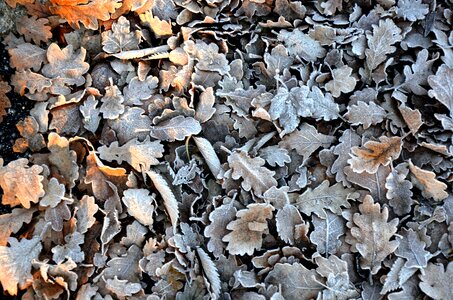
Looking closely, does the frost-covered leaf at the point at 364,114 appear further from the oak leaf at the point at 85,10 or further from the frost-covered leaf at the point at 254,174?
the oak leaf at the point at 85,10

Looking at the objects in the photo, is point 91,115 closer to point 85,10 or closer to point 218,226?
point 85,10

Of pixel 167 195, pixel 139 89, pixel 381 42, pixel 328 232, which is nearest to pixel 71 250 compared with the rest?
pixel 167 195

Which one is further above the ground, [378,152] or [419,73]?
[419,73]

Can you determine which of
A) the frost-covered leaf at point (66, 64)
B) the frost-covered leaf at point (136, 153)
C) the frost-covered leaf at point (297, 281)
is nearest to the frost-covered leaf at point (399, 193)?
the frost-covered leaf at point (297, 281)

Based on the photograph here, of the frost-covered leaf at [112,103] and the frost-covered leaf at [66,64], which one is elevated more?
the frost-covered leaf at [66,64]

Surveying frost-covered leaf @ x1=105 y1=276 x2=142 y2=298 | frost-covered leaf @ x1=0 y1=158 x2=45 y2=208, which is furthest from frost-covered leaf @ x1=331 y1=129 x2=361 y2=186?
frost-covered leaf @ x1=0 y1=158 x2=45 y2=208

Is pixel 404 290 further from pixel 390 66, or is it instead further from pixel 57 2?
pixel 57 2

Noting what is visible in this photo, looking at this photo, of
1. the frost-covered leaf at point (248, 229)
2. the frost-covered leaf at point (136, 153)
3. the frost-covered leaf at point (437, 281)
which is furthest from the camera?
the frost-covered leaf at point (136, 153)
